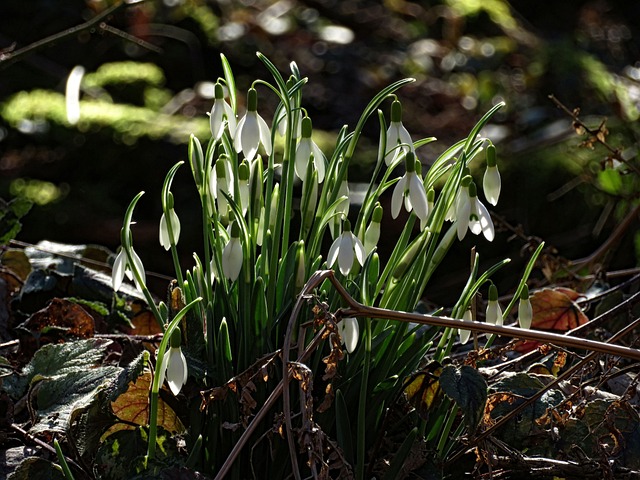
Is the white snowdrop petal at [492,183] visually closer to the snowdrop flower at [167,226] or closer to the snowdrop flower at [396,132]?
the snowdrop flower at [396,132]

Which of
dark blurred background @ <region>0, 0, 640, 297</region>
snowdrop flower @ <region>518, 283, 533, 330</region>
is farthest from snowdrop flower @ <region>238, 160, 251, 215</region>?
dark blurred background @ <region>0, 0, 640, 297</region>

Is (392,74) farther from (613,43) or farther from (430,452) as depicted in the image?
(430,452)

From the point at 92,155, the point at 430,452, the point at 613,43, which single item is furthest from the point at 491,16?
the point at 430,452

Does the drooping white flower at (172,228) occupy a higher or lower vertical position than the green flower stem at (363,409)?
higher

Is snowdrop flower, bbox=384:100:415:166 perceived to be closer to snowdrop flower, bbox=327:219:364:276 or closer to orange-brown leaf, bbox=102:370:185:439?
snowdrop flower, bbox=327:219:364:276

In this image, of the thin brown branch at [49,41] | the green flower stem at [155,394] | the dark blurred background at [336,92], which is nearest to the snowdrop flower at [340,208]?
the green flower stem at [155,394]

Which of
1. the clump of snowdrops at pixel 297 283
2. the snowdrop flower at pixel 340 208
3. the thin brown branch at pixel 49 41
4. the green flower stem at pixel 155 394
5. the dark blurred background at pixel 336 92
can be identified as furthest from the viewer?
the dark blurred background at pixel 336 92
